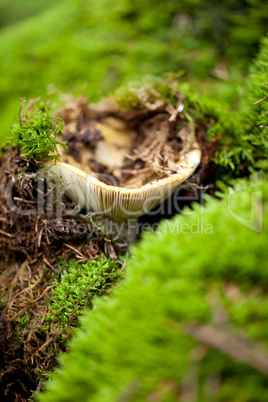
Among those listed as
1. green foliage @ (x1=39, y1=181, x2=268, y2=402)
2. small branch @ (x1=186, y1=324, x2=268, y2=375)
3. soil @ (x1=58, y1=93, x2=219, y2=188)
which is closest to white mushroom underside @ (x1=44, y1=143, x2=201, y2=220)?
soil @ (x1=58, y1=93, x2=219, y2=188)

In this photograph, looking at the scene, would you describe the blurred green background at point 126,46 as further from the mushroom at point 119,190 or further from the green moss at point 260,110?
the mushroom at point 119,190

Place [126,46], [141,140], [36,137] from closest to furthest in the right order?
[36,137]
[141,140]
[126,46]

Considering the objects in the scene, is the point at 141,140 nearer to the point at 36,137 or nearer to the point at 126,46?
the point at 36,137

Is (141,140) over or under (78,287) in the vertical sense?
over

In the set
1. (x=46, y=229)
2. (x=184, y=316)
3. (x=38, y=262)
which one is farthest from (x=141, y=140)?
(x=184, y=316)

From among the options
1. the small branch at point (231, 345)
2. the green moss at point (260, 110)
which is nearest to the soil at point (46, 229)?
the green moss at point (260, 110)

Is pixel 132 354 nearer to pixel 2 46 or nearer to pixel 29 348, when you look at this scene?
pixel 29 348

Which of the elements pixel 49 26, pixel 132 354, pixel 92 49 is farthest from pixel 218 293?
pixel 49 26
